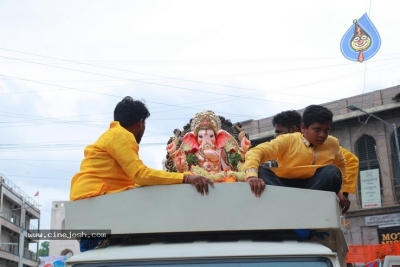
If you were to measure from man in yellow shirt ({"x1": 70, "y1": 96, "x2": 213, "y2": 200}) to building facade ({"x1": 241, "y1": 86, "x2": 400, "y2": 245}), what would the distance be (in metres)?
23.6

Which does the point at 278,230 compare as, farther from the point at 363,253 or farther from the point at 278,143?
the point at 363,253

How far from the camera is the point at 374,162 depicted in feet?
90.8

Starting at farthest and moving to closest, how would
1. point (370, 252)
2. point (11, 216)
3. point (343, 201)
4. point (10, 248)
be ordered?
point (11, 216), point (10, 248), point (370, 252), point (343, 201)

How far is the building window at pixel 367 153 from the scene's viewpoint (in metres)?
27.7

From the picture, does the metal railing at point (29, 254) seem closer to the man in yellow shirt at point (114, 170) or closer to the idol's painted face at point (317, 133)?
the man in yellow shirt at point (114, 170)

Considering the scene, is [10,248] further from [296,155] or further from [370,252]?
[296,155]

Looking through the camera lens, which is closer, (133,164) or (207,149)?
(133,164)

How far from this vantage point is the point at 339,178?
13.0 feet

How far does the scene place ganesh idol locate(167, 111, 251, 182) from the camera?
309 inches

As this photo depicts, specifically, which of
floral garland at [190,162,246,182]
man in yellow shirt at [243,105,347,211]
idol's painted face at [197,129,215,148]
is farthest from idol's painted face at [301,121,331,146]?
idol's painted face at [197,129,215,148]

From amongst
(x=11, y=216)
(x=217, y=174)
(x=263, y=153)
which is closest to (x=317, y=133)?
(x=263, y=153)

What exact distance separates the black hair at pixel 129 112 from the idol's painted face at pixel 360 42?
18434 millimetres

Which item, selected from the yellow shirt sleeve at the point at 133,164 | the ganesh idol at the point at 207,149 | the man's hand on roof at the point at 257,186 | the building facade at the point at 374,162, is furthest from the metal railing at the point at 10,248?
the man's hand on roof at the point at 257,186

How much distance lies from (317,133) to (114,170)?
149cm
